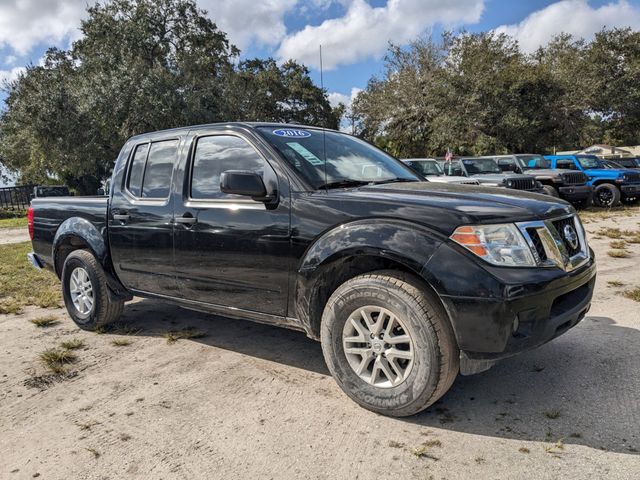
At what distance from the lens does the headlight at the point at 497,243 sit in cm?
271

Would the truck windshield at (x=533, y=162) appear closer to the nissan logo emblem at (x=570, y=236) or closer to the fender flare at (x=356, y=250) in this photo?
the nissan logo emblem at (x=570, y=236)

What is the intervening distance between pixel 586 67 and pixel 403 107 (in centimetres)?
1238

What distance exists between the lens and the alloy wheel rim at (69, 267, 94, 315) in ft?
16.2

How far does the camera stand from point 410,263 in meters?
2.83

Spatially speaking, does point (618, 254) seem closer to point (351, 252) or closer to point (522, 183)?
point (351, 252)

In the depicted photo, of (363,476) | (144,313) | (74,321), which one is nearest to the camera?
(363,476)

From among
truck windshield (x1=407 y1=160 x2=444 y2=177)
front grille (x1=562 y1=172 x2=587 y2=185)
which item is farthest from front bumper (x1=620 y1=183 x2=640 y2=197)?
truck windshield (x1=407 y1=160 x2=444 y2=177)

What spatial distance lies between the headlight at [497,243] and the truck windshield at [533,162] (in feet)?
48.1

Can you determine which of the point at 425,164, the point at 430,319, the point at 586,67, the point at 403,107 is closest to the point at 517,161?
the point at 425,164

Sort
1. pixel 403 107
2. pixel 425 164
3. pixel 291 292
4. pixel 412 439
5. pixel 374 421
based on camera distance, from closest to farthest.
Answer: pixel 412 439 < pixel 374 421 < pixel 291 292 < pixel 425 164 < pixel 403 107

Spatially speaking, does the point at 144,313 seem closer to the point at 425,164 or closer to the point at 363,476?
the point at 363,476

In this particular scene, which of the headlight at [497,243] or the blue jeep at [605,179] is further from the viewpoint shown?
the blue jeep at [605,179]

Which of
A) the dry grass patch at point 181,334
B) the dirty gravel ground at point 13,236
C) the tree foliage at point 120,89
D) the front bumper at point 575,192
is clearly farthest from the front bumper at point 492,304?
the tree foliage at point 120,89

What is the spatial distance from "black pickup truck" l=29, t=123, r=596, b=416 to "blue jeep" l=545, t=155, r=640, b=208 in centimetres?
1491
